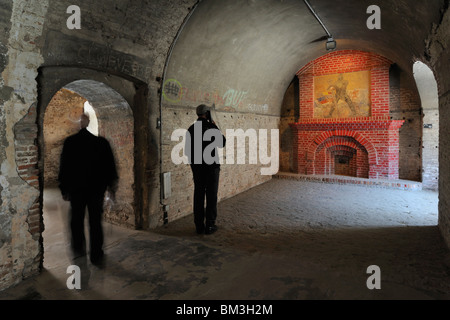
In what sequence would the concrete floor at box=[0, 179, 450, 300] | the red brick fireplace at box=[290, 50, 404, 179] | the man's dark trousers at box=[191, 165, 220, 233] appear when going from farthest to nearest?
the red brick fireplace at box=[290, 50, 404, 179] → the man's dark trousers at box=[191, 165, 220, 233] → the concrete floor at box=[0, 179, 450, 300]

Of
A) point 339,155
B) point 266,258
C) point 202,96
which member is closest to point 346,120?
point 339,155

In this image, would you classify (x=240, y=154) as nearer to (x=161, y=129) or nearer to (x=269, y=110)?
(x=269, y=110)

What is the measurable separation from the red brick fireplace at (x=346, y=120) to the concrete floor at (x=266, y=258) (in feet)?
10.1

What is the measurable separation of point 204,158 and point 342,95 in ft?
22.1

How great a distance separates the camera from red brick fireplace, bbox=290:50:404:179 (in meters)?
8.51

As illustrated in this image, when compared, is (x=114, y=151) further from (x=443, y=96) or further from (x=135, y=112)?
(x=443, y=96)

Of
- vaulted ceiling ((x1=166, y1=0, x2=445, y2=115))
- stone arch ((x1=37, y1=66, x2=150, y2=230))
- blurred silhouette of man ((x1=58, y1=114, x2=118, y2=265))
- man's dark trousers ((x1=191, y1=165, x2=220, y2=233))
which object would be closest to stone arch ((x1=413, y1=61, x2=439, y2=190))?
vaulted ceiling ((x1=166, y1=0, x2=445, y2=115))

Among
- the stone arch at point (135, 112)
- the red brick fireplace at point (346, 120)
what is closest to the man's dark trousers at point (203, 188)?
the stone arch at point (135, 112)

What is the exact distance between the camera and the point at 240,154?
295 inches

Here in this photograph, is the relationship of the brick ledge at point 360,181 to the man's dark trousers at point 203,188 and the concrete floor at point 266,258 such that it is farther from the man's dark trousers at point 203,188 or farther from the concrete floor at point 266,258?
the man's dark trousers at point 203,188

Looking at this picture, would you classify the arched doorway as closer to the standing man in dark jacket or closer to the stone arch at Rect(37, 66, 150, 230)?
the stone arch at Rect(37, 66, 150, 230)

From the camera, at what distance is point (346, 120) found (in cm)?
896

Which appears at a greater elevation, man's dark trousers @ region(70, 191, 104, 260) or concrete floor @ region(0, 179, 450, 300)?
man's dark trousers @ region(70, 191, 104, 260)

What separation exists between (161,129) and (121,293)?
270cm
